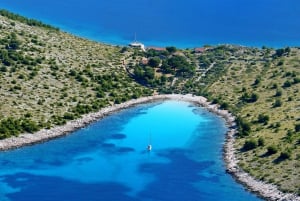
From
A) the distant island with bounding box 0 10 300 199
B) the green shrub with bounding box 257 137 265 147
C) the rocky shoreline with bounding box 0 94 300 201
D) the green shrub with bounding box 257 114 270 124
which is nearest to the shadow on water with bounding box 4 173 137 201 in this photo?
the rocky shoreline with bounding box 0 94 300 201

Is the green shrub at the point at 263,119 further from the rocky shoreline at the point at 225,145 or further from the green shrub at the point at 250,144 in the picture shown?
the green shrub at the point at 250,144

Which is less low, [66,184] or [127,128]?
[127,128]

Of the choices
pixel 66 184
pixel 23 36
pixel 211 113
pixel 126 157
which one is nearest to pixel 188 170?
pixel 126 157

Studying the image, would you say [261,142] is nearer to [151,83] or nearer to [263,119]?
[263,119]

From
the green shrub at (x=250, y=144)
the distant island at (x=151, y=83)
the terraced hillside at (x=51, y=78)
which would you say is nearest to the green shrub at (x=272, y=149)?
the distant island at (x=151, y=83)

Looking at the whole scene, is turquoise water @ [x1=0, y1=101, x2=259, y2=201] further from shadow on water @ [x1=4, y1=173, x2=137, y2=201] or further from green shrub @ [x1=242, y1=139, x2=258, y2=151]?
green shrub @ [x1=242, y1=139, x2=258, y2=151]

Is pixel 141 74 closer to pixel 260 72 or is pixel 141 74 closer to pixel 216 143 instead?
pixel 260 72

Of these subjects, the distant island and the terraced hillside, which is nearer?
the distant island
